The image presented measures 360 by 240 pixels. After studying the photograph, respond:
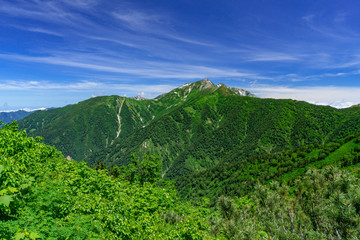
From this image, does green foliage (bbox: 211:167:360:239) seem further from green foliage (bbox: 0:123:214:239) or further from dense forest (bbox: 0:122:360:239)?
green foliage (bbox: 0:123:214:239)

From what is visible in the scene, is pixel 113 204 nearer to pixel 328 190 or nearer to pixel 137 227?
pixel 137 227

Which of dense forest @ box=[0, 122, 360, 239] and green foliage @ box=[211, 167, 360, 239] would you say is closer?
dense forest @ box=[0, 122, 360, 239]

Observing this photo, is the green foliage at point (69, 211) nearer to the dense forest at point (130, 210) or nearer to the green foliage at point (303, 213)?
the dense forest at point (130, 210)

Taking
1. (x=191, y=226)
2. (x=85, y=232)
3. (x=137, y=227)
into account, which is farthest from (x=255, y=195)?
(x=85, y=232)

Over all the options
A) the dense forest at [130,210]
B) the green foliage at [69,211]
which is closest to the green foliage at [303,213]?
the dense forest at [130,210]

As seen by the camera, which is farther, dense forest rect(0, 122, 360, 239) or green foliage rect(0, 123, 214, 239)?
dense forest rect(0, 122, 360, 239)

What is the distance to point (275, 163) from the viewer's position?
628ft

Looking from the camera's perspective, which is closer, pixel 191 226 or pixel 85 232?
pixel 85 232

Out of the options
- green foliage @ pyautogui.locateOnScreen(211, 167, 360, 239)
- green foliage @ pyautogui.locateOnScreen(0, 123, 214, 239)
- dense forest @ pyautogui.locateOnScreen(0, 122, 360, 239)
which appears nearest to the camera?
green foliage @ pyautogui.locateOnScreen(0, 123, 214, 239)

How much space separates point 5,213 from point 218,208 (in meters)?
25.8

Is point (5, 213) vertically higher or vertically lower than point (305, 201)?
higher

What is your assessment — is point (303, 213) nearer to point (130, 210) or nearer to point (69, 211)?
point (130, 210)

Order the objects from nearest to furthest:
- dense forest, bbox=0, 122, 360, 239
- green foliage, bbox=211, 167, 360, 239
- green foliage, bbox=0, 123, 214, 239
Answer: green foliage, bbox=0, 123, 214, 239 → dense forest, bbox=0, 122, 360, 239 → green foliage, bbox=211, 167, 360, 239

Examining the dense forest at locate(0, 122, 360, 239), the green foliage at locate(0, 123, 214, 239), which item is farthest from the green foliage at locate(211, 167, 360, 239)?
the green foliage at locate(0, 123, 214, 239)
